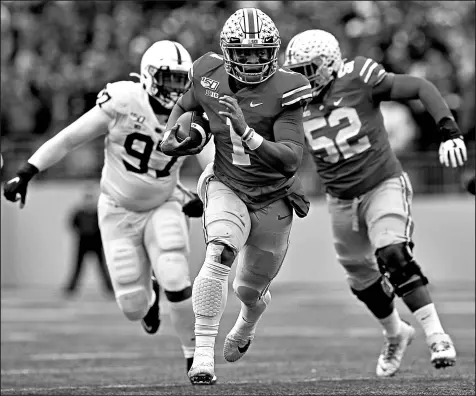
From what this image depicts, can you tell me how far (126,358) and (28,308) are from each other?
16.0ft

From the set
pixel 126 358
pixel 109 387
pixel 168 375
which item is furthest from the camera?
pixel 126 358

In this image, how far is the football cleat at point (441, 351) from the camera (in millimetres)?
6457

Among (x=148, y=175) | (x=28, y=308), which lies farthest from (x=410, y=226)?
(x=28, y=308)

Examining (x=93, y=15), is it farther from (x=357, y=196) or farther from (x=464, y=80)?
(x=357, y=196)

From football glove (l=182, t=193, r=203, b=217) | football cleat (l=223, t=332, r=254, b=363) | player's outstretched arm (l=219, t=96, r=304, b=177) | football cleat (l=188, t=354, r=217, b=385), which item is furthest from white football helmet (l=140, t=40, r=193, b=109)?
football cleat (l=188, t=354, r=217, b=385)

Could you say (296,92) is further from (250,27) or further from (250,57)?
(250,27)

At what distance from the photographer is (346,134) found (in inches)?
282

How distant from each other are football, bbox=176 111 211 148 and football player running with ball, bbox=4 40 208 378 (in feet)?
3.44

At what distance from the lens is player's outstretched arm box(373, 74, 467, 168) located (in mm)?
6504

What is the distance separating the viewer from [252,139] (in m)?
5.44

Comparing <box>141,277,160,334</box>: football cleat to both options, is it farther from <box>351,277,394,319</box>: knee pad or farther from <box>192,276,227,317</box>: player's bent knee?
<box>192,276,227,317</box>: player's bent knee

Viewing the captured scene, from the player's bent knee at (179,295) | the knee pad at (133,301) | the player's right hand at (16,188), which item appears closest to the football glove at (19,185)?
the player's right hand at (16,188)

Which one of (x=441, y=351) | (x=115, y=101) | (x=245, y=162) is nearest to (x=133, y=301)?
(x=115, y=101)

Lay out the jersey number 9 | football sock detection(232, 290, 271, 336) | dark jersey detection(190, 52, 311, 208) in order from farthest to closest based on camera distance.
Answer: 1. the jersey number 9
2. football sock detection(232, 290, 271, 336)
3. dark jersey detection(190, 52, 311, 208)
